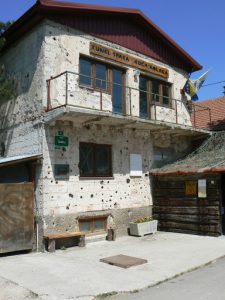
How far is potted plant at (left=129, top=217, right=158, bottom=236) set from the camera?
1355cm

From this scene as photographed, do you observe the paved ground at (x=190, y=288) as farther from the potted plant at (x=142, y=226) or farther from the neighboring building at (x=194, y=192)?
the potted plant at (x=142, y=226)

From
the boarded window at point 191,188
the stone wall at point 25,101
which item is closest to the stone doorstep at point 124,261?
the stone wall at point 25,101

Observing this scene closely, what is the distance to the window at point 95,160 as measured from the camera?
42.1 feet

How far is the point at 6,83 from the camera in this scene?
42.7ft

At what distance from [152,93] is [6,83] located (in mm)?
5973

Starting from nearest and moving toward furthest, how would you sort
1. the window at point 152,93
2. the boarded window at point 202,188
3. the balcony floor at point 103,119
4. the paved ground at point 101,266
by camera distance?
the paved ground at point 101,266 < the balcony floor at point 103,119 < the boarded window at point 202,188 < the window at point 152,93

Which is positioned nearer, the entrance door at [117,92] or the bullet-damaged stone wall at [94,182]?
the bullet-damaged stone wall at [94,182]

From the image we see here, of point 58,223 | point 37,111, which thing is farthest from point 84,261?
point 37,111

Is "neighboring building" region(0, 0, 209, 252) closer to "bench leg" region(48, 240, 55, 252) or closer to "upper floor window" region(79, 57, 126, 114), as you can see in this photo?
"upper floor window" region(79, 57, 126, 114)

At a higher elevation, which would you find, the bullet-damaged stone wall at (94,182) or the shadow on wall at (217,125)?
the shadow on wall at (217,125)

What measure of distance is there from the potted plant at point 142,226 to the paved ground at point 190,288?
5193mm

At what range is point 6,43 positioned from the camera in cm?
1393

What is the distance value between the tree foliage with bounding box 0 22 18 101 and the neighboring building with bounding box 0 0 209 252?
0.26m

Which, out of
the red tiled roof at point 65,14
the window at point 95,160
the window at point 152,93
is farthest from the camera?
the window at point 152,93
